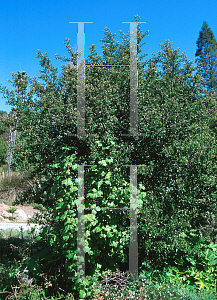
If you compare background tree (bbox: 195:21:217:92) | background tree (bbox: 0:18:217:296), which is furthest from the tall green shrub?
background tree (bbox: 195:21:217:92)

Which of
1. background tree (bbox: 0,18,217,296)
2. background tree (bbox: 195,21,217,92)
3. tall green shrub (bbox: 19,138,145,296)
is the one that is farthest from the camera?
background tree (bbox: 195,21,217,92)

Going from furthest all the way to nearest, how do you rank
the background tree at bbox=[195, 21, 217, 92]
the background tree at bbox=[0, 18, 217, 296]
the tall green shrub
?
the background tree at bbox=[195, 21, 217, 92] → the background tree at bbox=[0, 18, 217, 296] → the tall green shrub

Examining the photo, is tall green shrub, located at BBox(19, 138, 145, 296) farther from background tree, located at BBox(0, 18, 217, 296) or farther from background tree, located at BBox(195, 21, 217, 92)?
background tree, located at BBox(195, 21, 217, 92)

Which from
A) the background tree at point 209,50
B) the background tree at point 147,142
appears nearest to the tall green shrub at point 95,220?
the background tree at point 147,142

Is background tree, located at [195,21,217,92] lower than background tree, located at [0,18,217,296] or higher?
higher

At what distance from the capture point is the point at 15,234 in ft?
19.3

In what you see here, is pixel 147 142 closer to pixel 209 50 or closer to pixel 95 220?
pixel 95 220

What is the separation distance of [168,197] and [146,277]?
3.66ft

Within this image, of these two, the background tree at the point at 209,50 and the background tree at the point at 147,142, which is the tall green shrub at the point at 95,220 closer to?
the background tree at the point at 147,142

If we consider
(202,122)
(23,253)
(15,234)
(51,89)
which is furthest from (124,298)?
(15,234)

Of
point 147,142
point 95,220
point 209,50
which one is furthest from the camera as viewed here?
point 209,50

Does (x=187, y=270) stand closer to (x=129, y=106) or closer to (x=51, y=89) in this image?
(x=129, y=106)

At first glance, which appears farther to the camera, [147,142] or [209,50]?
[209,50]

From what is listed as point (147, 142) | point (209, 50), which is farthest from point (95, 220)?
point (209, 50)
